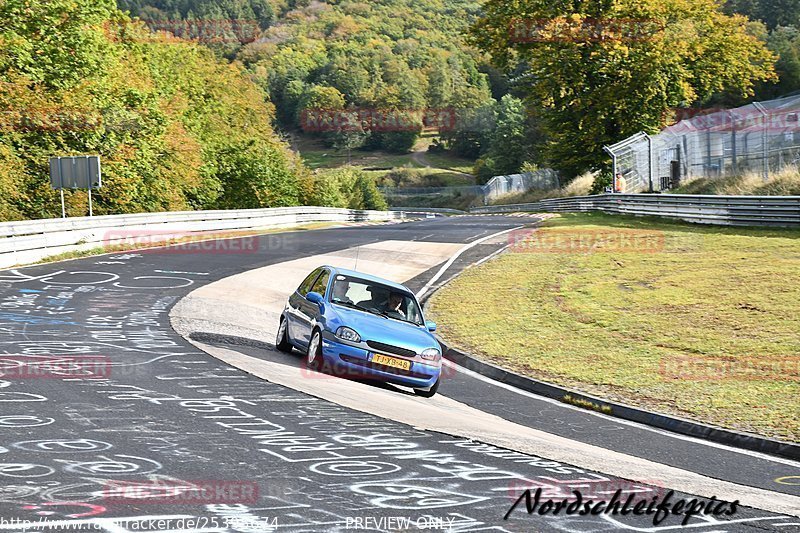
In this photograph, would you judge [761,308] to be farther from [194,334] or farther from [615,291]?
[194,334]

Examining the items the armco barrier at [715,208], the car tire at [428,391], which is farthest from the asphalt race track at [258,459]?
the armco barrier at [715,208]

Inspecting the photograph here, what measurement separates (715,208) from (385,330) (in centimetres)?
2464

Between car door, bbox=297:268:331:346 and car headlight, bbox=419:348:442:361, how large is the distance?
1721 millimetres

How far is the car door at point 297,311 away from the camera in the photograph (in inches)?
568

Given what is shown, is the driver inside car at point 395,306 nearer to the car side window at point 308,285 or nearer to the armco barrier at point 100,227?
the car side window at point 308,285

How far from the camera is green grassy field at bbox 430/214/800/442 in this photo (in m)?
13.6

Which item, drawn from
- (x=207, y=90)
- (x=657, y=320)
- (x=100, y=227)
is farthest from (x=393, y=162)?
(x=657, y=320)

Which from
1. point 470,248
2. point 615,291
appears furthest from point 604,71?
point 615,291

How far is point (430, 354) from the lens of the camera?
13.1 metres

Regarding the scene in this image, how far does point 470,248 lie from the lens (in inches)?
1277

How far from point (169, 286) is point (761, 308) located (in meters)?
13.0

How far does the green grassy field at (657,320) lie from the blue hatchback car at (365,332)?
233 cm

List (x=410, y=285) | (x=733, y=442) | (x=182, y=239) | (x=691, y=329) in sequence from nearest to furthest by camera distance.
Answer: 1. (x=733, y=442)
2. (x=691, y=329)
3. (x=410, y=285)
4. (x=182, y=239)

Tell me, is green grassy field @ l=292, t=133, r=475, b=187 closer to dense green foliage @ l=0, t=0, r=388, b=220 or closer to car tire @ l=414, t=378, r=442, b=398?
dense green foliage @ l=0, t=0, r=388, b=220
